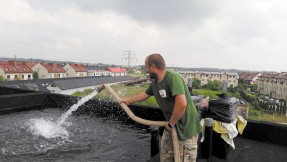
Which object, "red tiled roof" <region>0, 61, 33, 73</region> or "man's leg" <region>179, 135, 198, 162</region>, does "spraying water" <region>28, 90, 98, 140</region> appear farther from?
"red tiled roof" <region>0, 61, 33, 73</region>

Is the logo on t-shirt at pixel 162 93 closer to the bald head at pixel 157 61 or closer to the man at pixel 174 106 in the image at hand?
the man at pixel 174 106

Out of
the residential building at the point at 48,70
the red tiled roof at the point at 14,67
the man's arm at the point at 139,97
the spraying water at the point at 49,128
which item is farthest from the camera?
the residential building at the point at 48,70

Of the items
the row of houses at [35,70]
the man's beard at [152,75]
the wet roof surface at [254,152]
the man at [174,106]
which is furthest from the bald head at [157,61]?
the row of houses at [35,70]

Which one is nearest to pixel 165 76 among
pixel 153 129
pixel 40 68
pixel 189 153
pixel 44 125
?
pixel 189 153

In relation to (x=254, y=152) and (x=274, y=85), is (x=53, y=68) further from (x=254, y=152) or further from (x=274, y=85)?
(x=254, y=152)

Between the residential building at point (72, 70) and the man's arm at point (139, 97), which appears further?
the residential building at point (72, 70)

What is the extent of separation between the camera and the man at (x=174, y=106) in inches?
95.9

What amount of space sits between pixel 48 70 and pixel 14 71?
11.0 meters

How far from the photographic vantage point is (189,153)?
279 centimetres

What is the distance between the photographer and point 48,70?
73688mm

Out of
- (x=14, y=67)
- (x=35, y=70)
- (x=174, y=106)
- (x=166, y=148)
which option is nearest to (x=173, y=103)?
(x=174, y=106)

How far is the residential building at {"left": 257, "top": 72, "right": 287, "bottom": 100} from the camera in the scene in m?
72.4

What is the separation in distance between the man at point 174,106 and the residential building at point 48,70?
75290mm

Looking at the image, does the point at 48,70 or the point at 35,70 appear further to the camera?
the point at 48,70
